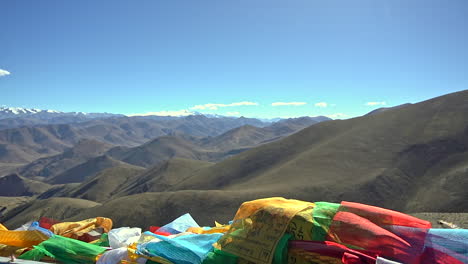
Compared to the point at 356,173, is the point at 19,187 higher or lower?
lower

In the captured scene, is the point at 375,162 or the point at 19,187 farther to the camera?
the point at 19,187

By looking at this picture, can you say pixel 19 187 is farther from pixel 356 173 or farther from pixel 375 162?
pixel 375 162

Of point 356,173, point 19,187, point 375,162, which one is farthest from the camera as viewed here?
point 19,187

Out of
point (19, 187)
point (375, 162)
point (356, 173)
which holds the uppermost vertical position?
point (375, 162)

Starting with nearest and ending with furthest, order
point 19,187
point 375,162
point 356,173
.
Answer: point 356,173, point 375,162, point 19,187

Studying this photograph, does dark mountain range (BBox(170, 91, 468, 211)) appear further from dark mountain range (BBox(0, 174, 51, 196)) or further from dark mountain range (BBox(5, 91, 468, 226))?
A: dark mountain range (BBox(0, 174, 51, 196))

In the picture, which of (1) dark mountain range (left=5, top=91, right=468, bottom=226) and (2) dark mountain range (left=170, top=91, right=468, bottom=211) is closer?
(1) dark mountain range (left=5, top=91, right=468, bottom=226)

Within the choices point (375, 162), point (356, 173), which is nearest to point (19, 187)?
point (356, 173)

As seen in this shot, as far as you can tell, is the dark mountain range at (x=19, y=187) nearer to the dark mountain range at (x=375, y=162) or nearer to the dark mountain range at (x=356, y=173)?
the dark mountain range at (x=356, y=173)

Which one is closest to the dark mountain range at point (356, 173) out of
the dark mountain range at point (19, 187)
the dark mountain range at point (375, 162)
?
the dark mountain range at point (375, 162)

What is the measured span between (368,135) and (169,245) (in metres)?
76.2

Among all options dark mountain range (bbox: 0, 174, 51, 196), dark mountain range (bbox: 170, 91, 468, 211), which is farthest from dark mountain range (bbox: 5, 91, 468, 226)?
dark mountain range (bbox: 0, 174, 51, 196)

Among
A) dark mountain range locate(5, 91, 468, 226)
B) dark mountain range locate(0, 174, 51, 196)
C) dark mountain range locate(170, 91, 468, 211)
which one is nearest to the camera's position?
dark mountain range locate(5, 91, 468, 226)

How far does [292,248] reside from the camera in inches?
144
